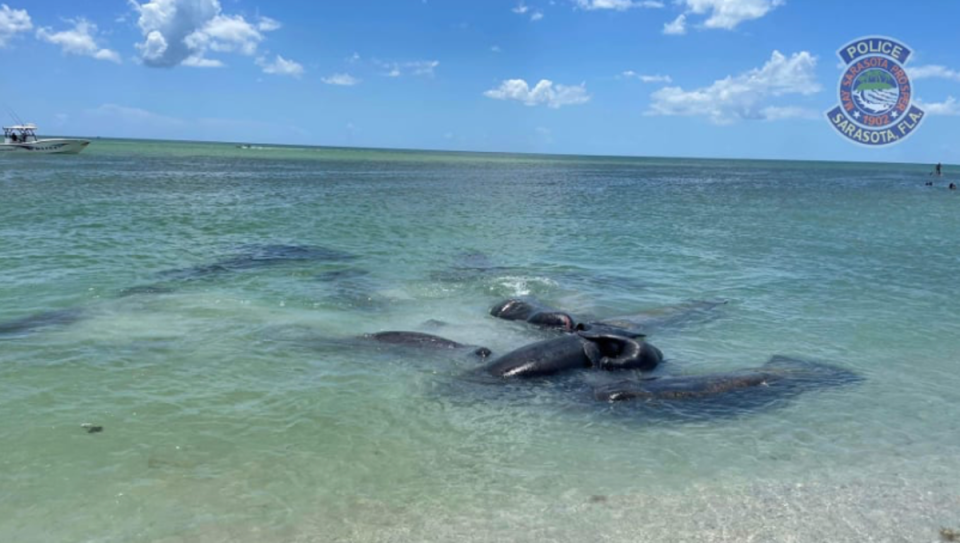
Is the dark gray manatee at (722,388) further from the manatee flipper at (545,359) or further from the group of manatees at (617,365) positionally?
the manatee flipper at (545,359)

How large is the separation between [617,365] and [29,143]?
92082mm

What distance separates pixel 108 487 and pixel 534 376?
5939mm

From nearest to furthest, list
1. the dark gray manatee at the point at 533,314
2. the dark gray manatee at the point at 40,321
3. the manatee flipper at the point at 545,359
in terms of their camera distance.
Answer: the manatee flipper at the point at 545,359, the dark gray manatee at the point at 40,321, the dark gray manatee at the point at 533,314

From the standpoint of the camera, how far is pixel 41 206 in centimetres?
3338

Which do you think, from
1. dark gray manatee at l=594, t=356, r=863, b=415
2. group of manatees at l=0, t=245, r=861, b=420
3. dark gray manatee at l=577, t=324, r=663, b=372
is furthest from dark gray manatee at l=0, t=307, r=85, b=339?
dark gray manatee at l=594, t=356, r=863, b=415

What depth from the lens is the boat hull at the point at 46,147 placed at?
84569 mm

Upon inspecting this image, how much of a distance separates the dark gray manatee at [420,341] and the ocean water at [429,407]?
359 mm

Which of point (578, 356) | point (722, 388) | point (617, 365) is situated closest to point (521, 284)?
point (578, 356)

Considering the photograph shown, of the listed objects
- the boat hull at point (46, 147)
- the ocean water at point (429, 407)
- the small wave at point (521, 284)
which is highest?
the boat hull at point (46, 147)

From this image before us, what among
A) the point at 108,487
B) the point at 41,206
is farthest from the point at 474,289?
the point at 41,206

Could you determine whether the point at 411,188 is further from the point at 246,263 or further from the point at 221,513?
the point at 221,513

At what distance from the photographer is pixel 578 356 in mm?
11672

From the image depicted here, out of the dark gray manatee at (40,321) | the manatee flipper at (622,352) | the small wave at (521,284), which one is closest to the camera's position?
the manatee flipper at (622,352)

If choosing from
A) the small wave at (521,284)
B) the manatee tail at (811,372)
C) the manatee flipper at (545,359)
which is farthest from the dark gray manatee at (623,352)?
the small wave at (521,284)
